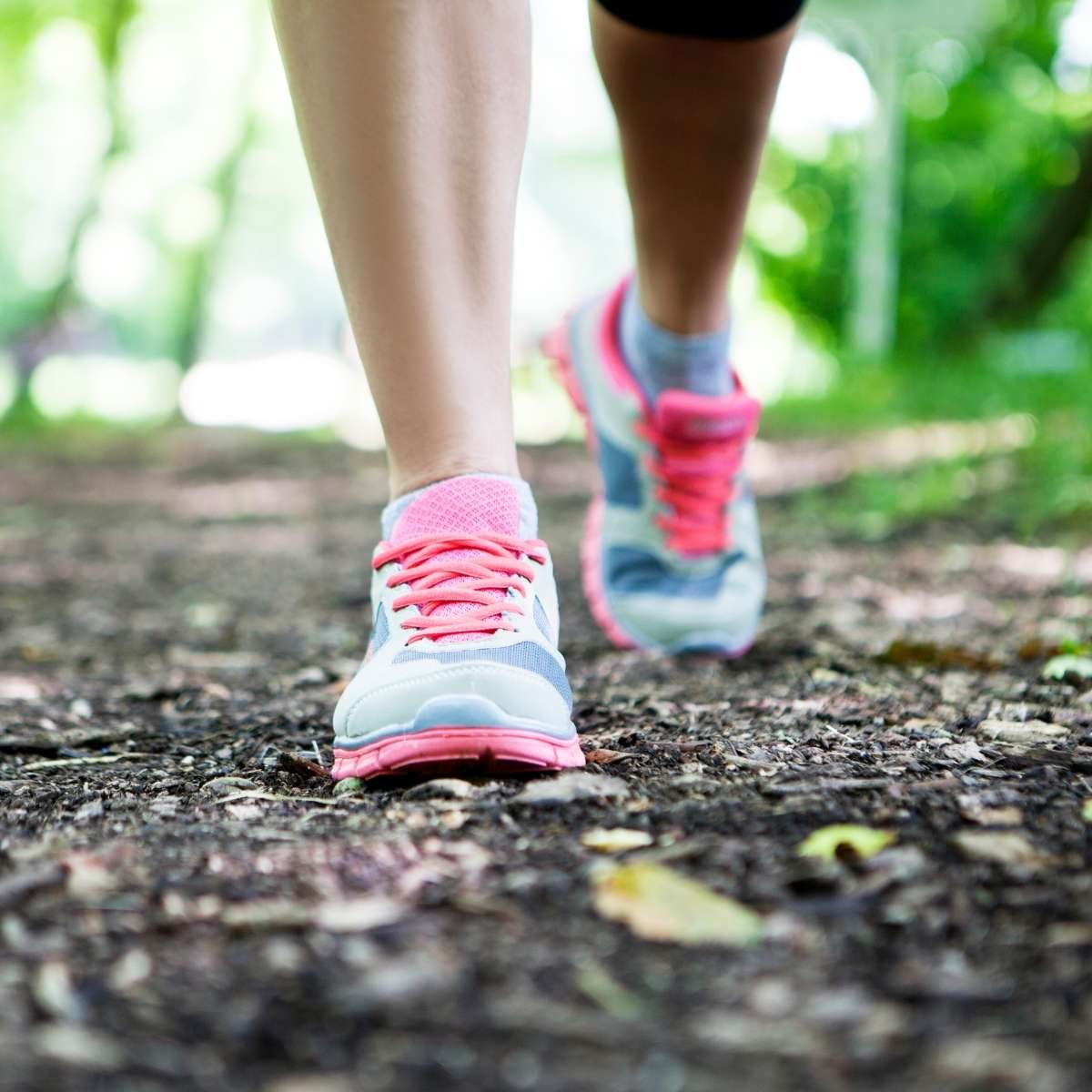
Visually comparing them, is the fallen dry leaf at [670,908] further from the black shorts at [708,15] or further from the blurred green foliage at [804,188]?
the blurred green foliage at [804,188]

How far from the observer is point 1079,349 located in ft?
25.5

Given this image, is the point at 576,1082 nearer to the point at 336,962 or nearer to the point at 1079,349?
the point at 336,962

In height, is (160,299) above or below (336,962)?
above

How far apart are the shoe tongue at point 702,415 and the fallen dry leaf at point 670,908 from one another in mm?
1176

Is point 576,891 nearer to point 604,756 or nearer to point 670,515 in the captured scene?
point 604,756

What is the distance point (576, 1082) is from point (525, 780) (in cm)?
51

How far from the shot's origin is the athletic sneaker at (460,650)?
1.18 meters

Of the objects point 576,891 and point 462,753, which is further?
point 462,753

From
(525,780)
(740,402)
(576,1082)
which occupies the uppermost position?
(740,402)

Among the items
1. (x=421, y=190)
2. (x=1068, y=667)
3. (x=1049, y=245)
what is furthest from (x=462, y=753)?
(x=1049, y=245)

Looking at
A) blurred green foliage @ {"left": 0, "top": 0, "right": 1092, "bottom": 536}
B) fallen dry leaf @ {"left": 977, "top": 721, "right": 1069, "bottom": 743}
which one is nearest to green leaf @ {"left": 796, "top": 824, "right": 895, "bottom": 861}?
fallen dry leaf @ {"left": 977, "top": 721, "right": 1069, "bottom": 743}

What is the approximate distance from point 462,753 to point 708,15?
1.10 metres

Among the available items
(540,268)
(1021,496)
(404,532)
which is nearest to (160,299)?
(540,268)

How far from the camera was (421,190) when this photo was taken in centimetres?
132
